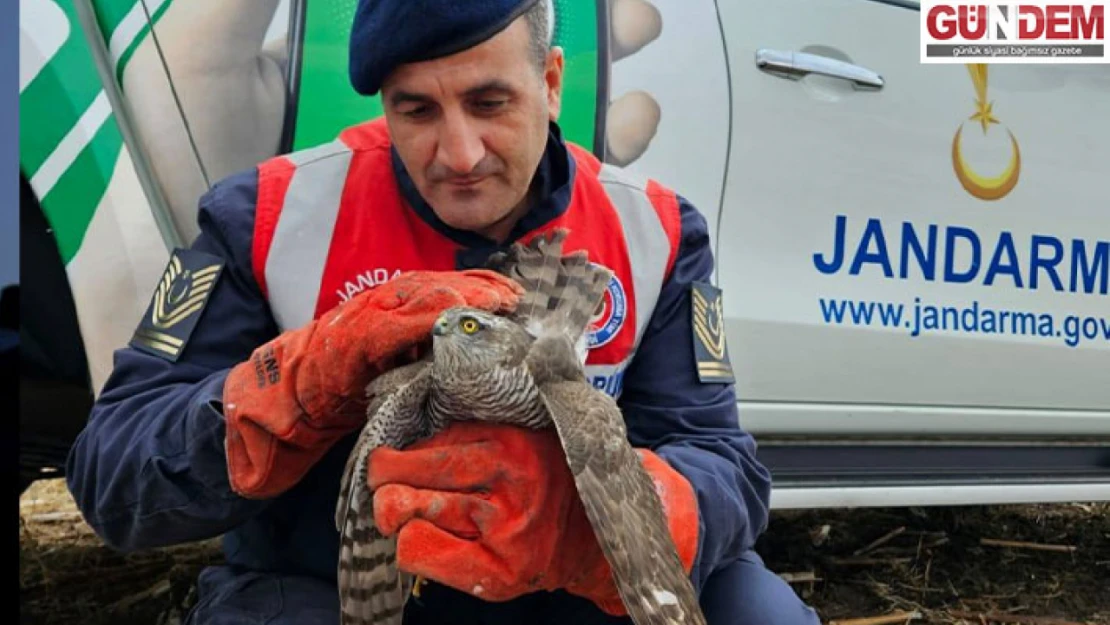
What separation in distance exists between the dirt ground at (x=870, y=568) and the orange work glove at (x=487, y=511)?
1.45 meters

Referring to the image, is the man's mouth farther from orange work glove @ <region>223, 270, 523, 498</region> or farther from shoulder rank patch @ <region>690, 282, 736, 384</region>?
shoulder rank patch @ <region>690, 282, 736, 384</region>

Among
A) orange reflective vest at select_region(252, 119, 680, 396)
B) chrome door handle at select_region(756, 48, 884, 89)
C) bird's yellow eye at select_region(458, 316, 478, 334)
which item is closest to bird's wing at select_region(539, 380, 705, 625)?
bird's yellow eye at select_region(458, 316, 478, 334)

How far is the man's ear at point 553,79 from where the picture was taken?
65.1 inches

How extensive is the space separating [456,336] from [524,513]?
23 centimetres

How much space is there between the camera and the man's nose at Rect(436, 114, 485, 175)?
151cm

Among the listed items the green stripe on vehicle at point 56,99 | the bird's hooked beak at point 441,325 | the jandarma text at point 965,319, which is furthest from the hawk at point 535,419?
the jandarma text at point 965,319

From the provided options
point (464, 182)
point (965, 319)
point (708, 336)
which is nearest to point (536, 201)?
point (464, 182)

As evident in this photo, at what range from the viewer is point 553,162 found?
1.71 m

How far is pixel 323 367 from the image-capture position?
134 cm

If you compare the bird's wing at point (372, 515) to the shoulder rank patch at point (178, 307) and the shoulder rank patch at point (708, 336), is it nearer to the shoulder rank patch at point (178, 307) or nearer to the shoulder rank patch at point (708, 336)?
the shoulder rank patch at point (178, 307)

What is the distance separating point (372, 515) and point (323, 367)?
8.1 inches

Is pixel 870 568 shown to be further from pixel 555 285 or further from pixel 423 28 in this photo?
pixel 423 28

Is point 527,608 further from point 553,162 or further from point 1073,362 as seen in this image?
point 1073,362

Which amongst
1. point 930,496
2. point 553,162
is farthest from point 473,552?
point 930,496
